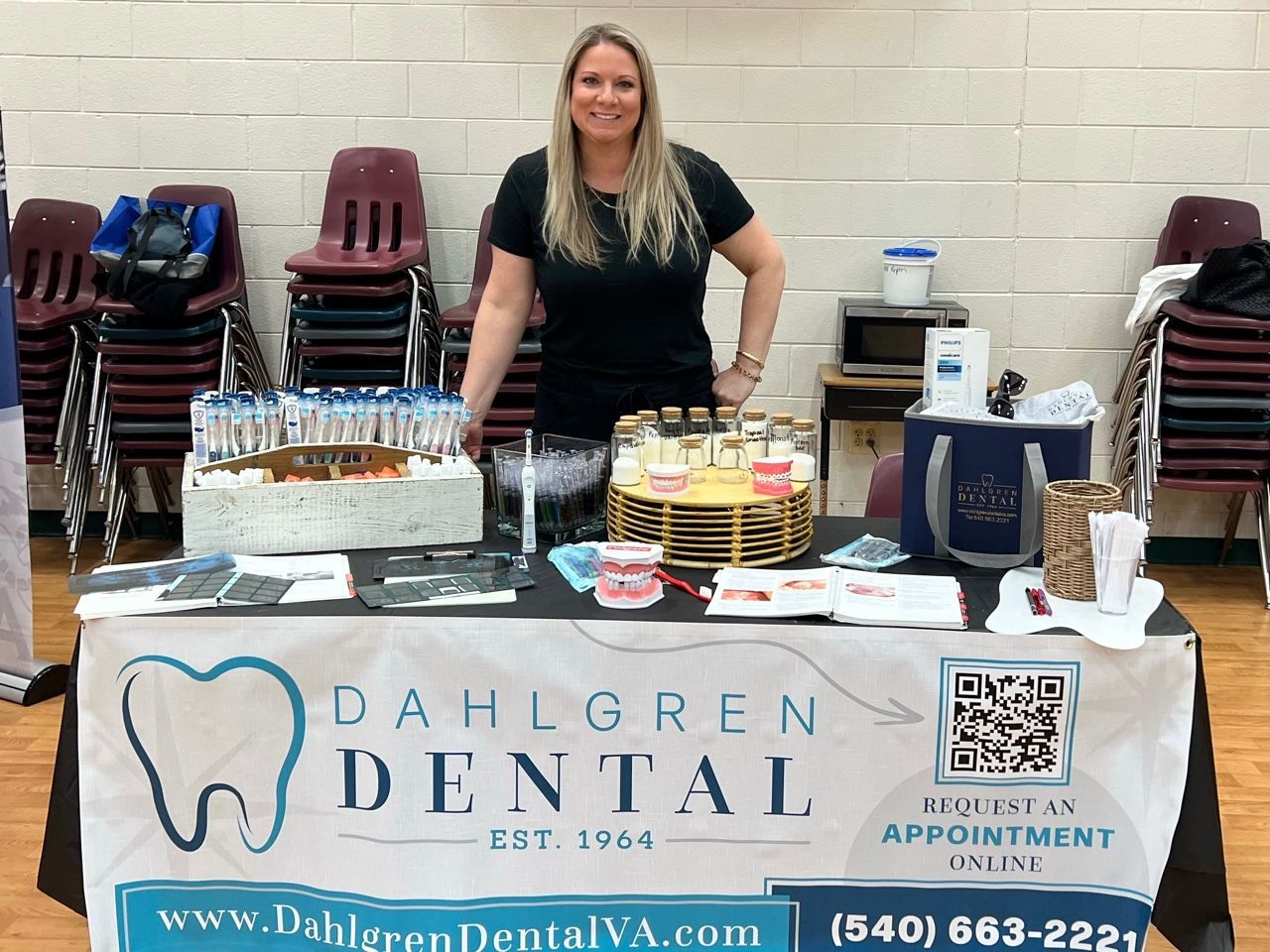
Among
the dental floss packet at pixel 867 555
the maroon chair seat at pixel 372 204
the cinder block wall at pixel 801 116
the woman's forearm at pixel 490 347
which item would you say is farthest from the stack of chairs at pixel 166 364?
the dental floss packet at pixel 867 555

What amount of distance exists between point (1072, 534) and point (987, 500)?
7.6 inches

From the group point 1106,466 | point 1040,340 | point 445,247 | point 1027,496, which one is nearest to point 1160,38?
point 1040,340

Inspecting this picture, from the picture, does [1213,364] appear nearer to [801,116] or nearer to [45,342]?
[801,116]

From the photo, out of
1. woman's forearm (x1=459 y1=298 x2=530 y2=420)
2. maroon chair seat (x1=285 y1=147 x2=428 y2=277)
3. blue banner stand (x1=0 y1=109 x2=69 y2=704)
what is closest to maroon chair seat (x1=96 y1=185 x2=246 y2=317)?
maroon chair seat (x1=285 y1=147 x2=428 y2=277)

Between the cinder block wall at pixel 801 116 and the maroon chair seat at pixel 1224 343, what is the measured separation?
0.47m

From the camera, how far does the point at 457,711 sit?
2.07 meters

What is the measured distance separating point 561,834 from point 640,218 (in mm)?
1341

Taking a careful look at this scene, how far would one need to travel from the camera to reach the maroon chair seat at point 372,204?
185 inches

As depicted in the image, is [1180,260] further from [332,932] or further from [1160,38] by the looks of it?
[332,932]

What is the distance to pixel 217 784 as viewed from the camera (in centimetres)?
208

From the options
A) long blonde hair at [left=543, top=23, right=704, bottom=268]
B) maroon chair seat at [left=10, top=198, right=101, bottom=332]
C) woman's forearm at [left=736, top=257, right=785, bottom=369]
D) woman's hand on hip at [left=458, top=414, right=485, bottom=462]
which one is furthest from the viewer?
maroon chair seat at [left=10, top=198, right=101, bottom=332]

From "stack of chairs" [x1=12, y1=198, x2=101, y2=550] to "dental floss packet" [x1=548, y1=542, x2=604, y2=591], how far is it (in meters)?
3.06

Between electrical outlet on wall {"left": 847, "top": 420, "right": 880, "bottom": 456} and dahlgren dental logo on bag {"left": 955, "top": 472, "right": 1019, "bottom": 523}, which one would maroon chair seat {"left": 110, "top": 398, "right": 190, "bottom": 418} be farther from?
dahlgren dental logo on bag {"left": 955, "top": 472, "right": 1019, "bottom": 523}

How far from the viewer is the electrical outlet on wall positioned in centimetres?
505
